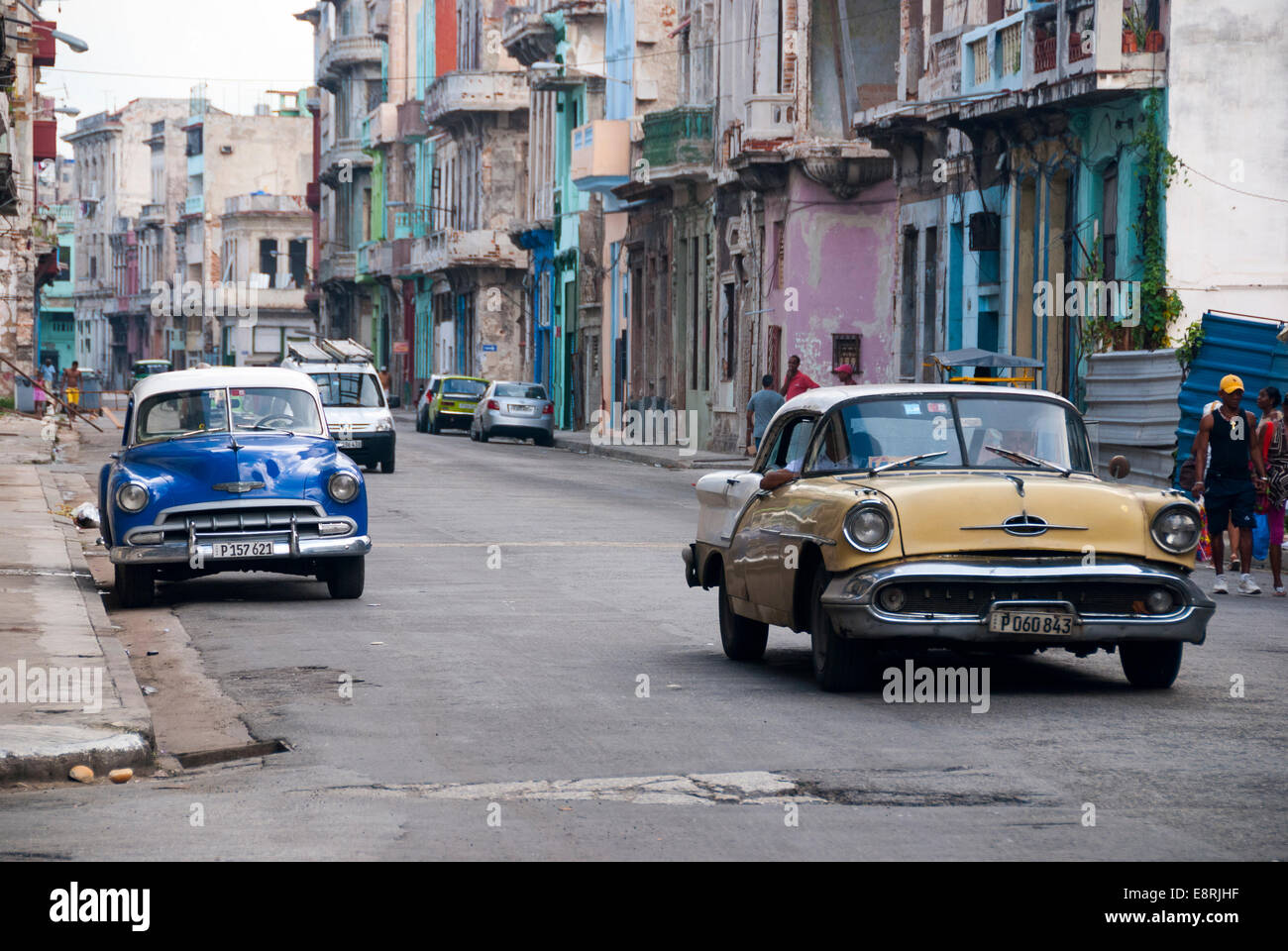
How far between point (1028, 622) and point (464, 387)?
157ft

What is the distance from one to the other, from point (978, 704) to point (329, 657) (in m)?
4.02

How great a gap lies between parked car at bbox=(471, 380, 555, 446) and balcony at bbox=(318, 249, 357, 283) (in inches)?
1546

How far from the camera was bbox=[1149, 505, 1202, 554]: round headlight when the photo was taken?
10719 millimetres

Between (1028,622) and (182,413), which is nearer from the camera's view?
(1028,622)

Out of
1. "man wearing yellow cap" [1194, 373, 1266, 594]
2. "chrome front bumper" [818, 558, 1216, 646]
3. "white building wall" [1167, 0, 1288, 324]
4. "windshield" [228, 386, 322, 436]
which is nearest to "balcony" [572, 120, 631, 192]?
"white building wall" [1167, 0, 1288, 324]

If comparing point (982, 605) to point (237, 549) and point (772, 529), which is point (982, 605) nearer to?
point (772, 529)

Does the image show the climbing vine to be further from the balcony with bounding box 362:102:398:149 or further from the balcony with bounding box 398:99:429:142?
the balcony with bounding box 362:102:398:149

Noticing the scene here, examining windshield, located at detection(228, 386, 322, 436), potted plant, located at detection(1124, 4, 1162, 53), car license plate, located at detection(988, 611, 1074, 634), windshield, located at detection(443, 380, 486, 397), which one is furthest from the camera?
windshield, located at detection(443, 380, 486, 397)

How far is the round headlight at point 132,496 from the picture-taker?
51.4ft

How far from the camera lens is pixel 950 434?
11.4m

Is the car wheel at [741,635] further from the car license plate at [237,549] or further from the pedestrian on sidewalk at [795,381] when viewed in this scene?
the pedestrian on sidewalk at [795,381]

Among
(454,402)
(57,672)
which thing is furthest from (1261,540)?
(454,402)

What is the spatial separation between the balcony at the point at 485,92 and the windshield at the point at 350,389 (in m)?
34.4
